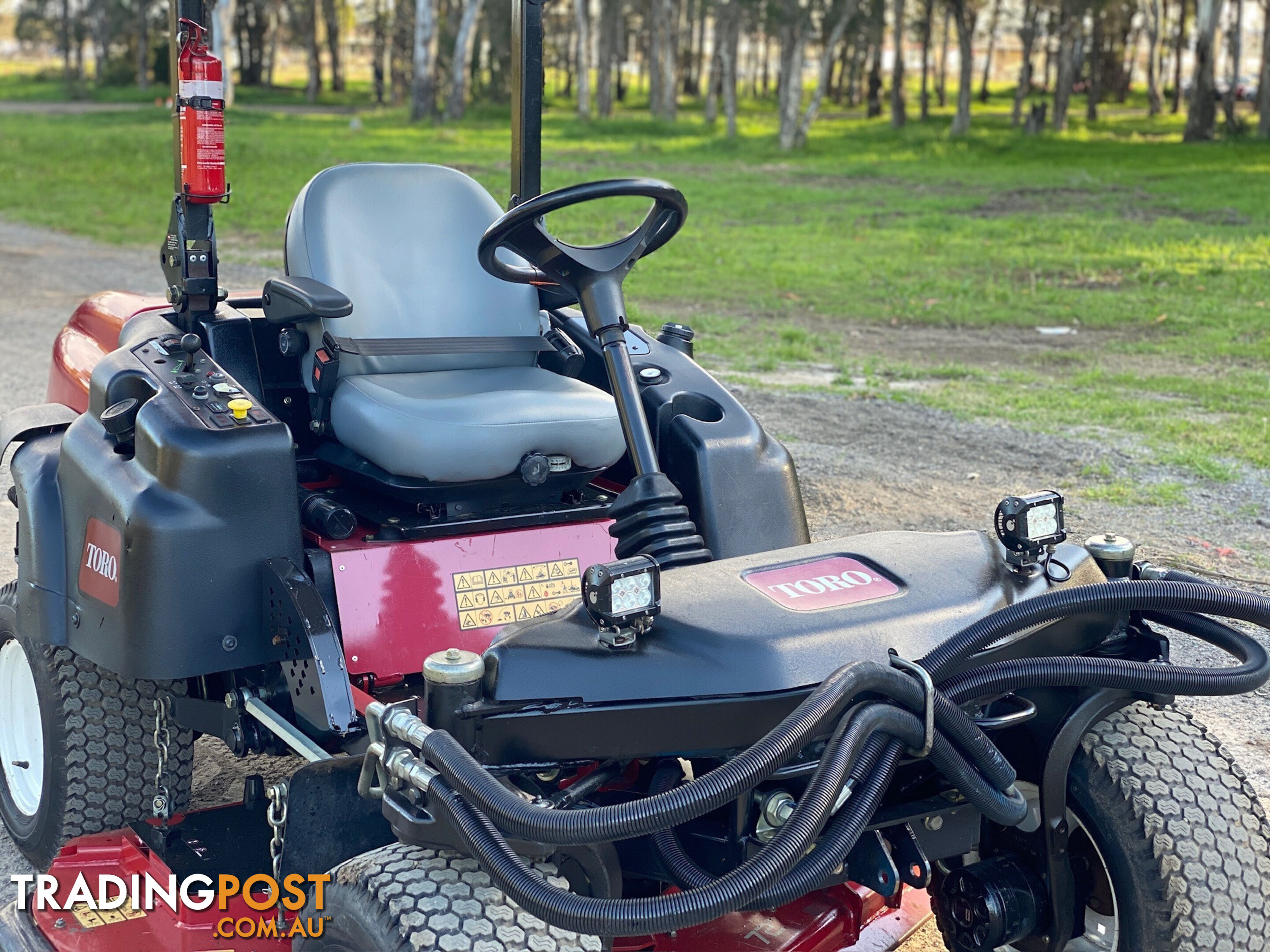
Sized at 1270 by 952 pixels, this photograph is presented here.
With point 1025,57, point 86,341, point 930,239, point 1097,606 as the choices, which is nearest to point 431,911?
point 1097,606

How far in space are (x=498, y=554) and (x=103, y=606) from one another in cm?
78

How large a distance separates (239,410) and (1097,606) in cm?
162

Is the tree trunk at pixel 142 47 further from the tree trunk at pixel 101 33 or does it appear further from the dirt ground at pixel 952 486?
the dirt ground at pixel 952 486

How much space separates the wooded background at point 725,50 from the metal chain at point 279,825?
700 inches

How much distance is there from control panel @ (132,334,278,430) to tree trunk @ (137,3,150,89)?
50552 mm

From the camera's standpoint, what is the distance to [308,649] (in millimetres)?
2621

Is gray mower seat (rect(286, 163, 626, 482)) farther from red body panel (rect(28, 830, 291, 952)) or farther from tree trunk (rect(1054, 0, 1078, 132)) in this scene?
tree trunk (rect(1054, 0, 1078, 132))

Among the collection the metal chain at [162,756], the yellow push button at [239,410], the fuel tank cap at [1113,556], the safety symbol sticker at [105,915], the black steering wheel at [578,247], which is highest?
the black steering wheel at [578,247]

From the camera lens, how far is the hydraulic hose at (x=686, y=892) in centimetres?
179

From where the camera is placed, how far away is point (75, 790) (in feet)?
9.87

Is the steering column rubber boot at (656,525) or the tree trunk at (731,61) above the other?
the tree trunk at (731,61)

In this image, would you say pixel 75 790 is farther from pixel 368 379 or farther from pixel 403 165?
pixel 403 165

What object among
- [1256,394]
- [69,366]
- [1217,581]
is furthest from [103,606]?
[1256,394]

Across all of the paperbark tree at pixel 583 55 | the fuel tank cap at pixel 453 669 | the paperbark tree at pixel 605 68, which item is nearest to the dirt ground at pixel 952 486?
the fuel tank cap at pixel 453 669
